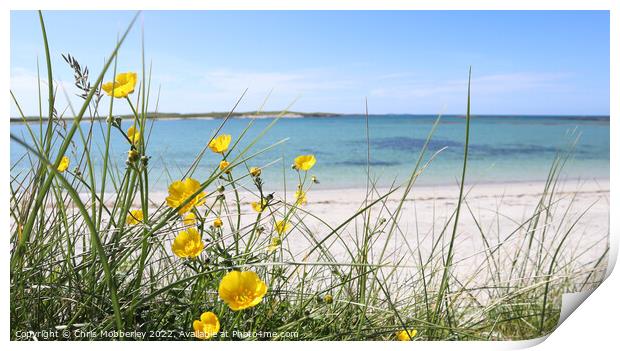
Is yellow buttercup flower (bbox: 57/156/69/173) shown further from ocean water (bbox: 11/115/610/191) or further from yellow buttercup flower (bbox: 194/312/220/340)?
yellow buttercup flower (bbox: 194/312/220/340)

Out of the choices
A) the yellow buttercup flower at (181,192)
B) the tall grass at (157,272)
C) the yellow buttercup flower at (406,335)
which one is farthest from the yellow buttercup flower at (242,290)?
the yellow buttercup flower at (406,335)

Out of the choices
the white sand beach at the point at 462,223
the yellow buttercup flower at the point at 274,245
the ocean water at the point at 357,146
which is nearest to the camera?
the yellow buttercup flower at the point at 274,245

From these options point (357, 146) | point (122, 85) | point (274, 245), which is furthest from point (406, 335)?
point (357, 146)

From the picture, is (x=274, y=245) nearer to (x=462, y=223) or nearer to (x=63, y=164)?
(x=63, y=164)

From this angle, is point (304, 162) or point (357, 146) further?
point (357, 146)

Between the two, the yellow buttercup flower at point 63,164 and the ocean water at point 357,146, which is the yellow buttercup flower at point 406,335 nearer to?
→ the ocean water at point 357,146

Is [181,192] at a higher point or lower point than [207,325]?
higher
